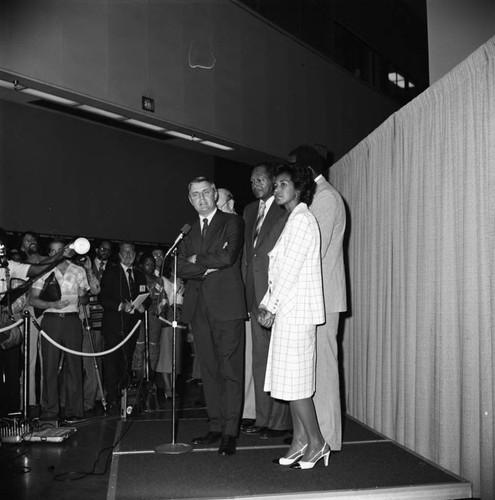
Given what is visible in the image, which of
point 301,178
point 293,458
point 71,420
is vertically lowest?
point 71,420

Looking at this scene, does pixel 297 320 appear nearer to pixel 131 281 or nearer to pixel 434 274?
pixel 434 274

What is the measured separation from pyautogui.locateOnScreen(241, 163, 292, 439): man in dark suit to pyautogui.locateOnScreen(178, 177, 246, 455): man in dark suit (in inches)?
8.4

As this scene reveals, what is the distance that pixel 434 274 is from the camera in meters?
3.47

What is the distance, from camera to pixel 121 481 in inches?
121

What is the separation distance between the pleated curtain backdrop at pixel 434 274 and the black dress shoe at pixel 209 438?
1.21 meters

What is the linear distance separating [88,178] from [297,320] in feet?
20.8

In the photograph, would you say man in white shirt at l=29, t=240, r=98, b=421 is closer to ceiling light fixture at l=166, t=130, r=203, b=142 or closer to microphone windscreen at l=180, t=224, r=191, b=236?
microphone windscreen at l=180, t=224, r=191, b=236

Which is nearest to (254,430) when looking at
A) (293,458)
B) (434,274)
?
(293,458)

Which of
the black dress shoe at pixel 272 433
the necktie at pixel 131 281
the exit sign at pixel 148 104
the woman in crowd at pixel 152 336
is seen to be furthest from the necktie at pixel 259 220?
the exit sign at pixel 148 104

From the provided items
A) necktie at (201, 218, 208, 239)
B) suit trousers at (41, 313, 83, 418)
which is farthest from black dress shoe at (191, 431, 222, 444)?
suit trousers at (41, 313, 83, 418)

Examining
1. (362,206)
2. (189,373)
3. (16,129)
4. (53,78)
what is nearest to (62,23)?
(53,78)

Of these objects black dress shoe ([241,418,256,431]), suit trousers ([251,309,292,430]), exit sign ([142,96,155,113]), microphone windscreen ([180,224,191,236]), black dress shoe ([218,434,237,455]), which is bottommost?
black dress shoe ([241,418,256,431])

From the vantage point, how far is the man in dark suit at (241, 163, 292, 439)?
397 cm

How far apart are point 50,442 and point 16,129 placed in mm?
4677
